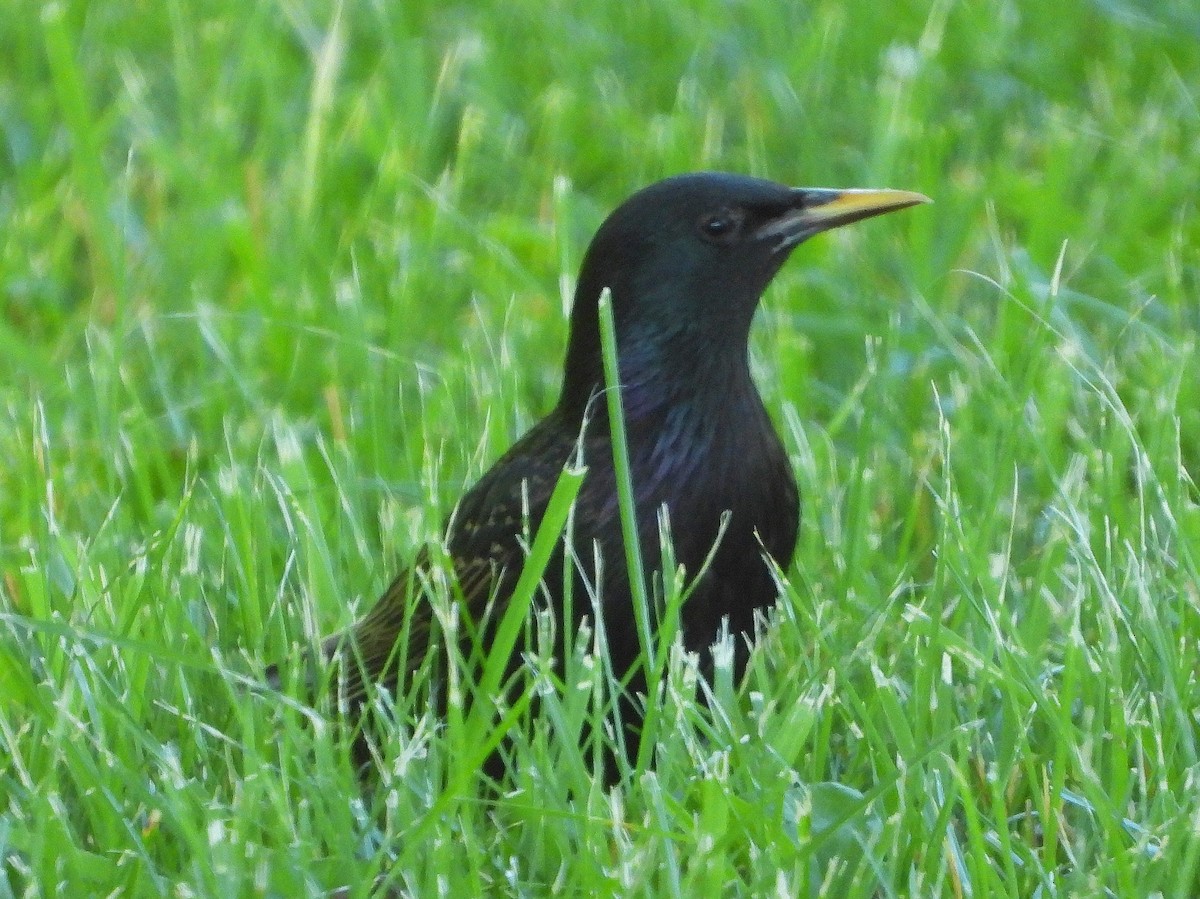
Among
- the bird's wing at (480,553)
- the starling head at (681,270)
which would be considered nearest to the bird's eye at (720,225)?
the starling head at (681,270)

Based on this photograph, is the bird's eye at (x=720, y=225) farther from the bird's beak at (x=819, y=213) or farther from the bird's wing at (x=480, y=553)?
the bird's wing at (x=480, y=553)

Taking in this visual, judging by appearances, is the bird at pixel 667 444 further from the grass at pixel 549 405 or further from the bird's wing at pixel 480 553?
the grass at pixel 549 405

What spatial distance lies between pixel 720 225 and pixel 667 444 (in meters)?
0.36

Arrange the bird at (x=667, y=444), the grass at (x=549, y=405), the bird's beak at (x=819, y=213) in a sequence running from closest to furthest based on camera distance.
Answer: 1. the grass at (x=549, y=405)
2. the bird at (x=667, y=444)
3. the bird's beak at (x=819, y=213)

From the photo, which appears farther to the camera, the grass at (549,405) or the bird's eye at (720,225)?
the bird's eye at (720,225)

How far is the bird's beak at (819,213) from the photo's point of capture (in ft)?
10.9

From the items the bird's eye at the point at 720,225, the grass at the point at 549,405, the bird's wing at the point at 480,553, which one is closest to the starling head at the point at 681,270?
the bird's eye at the point at 720,225

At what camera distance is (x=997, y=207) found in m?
5.06

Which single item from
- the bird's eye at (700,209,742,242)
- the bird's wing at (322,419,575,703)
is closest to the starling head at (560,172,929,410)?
the bird's eye at (700,209,742,242)

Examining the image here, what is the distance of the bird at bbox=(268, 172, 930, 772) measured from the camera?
3066mm

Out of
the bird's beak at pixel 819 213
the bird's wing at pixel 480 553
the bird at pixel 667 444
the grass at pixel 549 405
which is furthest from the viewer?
the bird's beak at pixel 819 213

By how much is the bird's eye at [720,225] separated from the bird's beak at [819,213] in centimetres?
5

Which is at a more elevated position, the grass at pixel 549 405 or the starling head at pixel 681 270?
the starling head at pixel 681 270

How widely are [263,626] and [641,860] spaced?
96 cm
